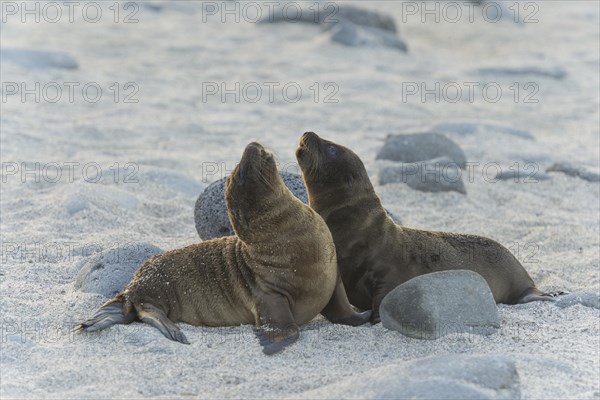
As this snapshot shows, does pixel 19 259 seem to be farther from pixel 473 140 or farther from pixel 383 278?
pixel 473 140

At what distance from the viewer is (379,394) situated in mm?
3516

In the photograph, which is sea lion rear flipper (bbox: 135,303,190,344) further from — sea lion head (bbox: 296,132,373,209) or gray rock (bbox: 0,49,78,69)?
gray rock (bbox: 0,49,78,69)

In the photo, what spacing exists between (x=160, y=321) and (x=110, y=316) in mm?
246

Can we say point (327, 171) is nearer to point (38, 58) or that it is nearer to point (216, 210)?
point (216, 210)

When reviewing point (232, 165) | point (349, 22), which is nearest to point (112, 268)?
point (232, 165)

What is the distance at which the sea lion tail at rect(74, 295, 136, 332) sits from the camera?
4.43 meters

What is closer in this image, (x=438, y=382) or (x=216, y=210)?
(x=438, y=382)

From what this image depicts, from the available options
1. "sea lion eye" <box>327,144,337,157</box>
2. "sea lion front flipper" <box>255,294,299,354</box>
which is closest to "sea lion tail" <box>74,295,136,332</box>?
"sea lion front flipper" <box>255,294,299,354</box>

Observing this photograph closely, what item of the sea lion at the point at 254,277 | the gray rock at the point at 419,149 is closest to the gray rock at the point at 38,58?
the gray rock at the point at 419,149

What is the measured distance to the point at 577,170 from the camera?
28.2 feet

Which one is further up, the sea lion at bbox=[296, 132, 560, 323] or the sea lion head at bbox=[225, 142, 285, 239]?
the sea lion head at bbox=[225, 142, 285, 239]

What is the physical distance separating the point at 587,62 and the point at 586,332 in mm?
11845

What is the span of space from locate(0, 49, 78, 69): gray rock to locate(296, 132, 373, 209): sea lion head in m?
7.70

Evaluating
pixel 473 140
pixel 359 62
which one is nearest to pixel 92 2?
pixel 359 62
